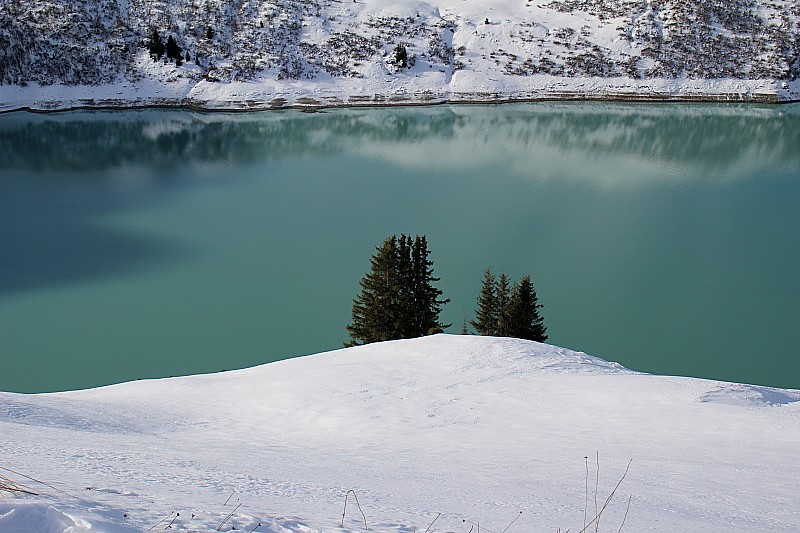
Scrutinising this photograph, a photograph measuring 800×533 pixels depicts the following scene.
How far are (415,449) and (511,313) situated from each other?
13604mm

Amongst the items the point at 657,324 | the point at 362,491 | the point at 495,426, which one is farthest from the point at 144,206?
the point at 362,491

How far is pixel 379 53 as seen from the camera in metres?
64.4

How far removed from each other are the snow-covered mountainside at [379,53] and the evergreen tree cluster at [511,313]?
42.3 metres

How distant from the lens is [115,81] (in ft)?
202

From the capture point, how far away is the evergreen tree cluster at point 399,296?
20953mm

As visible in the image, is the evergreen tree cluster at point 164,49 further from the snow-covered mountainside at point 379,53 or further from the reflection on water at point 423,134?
the reflection on water at point 423,134

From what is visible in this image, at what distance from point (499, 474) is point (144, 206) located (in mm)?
31614

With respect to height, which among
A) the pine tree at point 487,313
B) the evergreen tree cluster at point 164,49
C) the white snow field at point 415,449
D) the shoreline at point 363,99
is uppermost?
the evergreen tree cluster at point 164,49

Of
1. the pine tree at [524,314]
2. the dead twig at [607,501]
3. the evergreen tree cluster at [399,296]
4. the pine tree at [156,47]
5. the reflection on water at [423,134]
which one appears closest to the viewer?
the dead twig at [607,501]

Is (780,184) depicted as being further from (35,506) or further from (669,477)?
(35,506)

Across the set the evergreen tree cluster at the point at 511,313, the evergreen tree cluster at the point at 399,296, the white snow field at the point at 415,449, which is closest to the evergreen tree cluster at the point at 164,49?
the evergreen tree cluster at the point at 399,296

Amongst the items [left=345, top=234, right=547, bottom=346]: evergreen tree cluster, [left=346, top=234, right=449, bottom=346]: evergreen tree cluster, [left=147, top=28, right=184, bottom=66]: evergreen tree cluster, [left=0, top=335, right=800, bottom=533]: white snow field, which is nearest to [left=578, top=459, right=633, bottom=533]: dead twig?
[left=0, top=335, right=800, bottom=533]: white snow field

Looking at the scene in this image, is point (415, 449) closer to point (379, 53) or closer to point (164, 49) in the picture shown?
point (379, 53)

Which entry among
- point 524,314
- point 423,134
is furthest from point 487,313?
point 423,134
